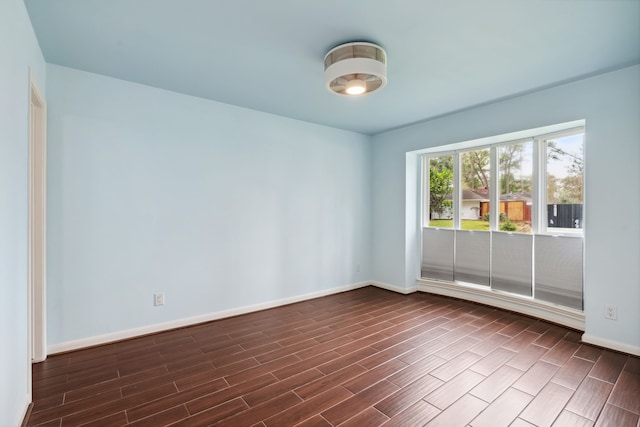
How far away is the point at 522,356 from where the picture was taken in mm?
2668

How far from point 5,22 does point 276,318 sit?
10.6ft

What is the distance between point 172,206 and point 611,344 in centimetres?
448

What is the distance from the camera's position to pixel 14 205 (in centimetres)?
171

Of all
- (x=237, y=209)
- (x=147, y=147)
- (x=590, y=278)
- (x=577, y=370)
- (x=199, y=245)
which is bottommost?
(x=577, y=370)

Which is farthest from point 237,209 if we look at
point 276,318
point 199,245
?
point 276,318

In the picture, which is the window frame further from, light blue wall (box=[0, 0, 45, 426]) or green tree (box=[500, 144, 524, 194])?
light blue wall (box=[0, 0, 45, 426])

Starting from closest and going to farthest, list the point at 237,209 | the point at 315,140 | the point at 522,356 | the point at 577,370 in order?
the point at 577,370 → the point at 522,356 → the point at 237,209 → the point at 315,140

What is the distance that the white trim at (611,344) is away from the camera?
2689 mm

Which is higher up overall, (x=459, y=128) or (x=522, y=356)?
(x=459, y=128)

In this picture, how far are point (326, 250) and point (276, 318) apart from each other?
1.36m

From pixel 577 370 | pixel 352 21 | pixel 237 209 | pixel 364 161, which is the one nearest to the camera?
pixel 352 21

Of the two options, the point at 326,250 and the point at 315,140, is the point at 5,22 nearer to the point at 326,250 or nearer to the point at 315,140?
the point at 315,140

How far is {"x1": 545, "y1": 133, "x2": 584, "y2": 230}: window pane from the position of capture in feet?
11.0

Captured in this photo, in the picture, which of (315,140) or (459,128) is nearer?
(459,128)
